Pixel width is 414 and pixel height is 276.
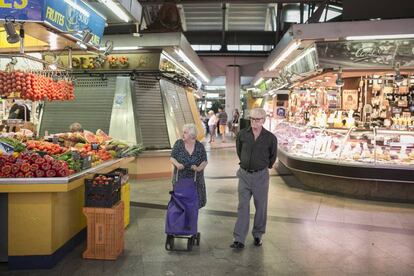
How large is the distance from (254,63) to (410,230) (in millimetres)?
20571

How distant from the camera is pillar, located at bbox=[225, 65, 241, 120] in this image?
26.1 meters

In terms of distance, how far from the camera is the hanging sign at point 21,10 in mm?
4836

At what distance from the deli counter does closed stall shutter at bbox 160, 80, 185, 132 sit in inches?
161

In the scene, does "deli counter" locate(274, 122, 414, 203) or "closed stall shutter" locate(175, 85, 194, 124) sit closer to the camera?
"deli counter" locate(274, 122, 414, 203)

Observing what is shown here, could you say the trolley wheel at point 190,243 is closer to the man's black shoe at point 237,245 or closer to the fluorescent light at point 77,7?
the man's black shoe at point 237,245

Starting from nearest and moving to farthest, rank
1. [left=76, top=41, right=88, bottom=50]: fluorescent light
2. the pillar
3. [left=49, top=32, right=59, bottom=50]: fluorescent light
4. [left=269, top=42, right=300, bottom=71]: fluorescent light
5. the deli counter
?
1. [left=49, top=32, right=59, bottom=50]: fluorescent light
2. [left=76, top=41, right=88, bottom=50]: fluorescent light
3. the deli counter
4. [left=269, top=42, right=300, bottom=71]: fluorescent light
5. the pillar

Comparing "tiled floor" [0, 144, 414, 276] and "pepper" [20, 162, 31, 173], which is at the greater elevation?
"pepper" [20, 162, 31, 173]

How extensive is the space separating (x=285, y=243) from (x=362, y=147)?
393 centimetres

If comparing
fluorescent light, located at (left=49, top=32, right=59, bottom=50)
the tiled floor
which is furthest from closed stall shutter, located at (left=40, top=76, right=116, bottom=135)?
fluorescent light, located at (left=49, top=32, right=59, bottom=50)

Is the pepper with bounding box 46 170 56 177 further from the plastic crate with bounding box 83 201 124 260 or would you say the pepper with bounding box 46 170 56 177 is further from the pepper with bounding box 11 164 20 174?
the plastic crate with bounding box 83 201 124 260

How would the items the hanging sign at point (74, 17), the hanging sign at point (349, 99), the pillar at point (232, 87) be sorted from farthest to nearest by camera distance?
the pillar at point (232, 87) → the hanging sign at point (349, 99) → the hanging sign at point (74, 17)

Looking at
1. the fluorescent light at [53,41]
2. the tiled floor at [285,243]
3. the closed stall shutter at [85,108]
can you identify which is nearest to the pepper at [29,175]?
the tiled floor at [285,243]

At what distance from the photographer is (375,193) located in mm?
8438

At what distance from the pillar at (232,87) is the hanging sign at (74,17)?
63.0 ft
